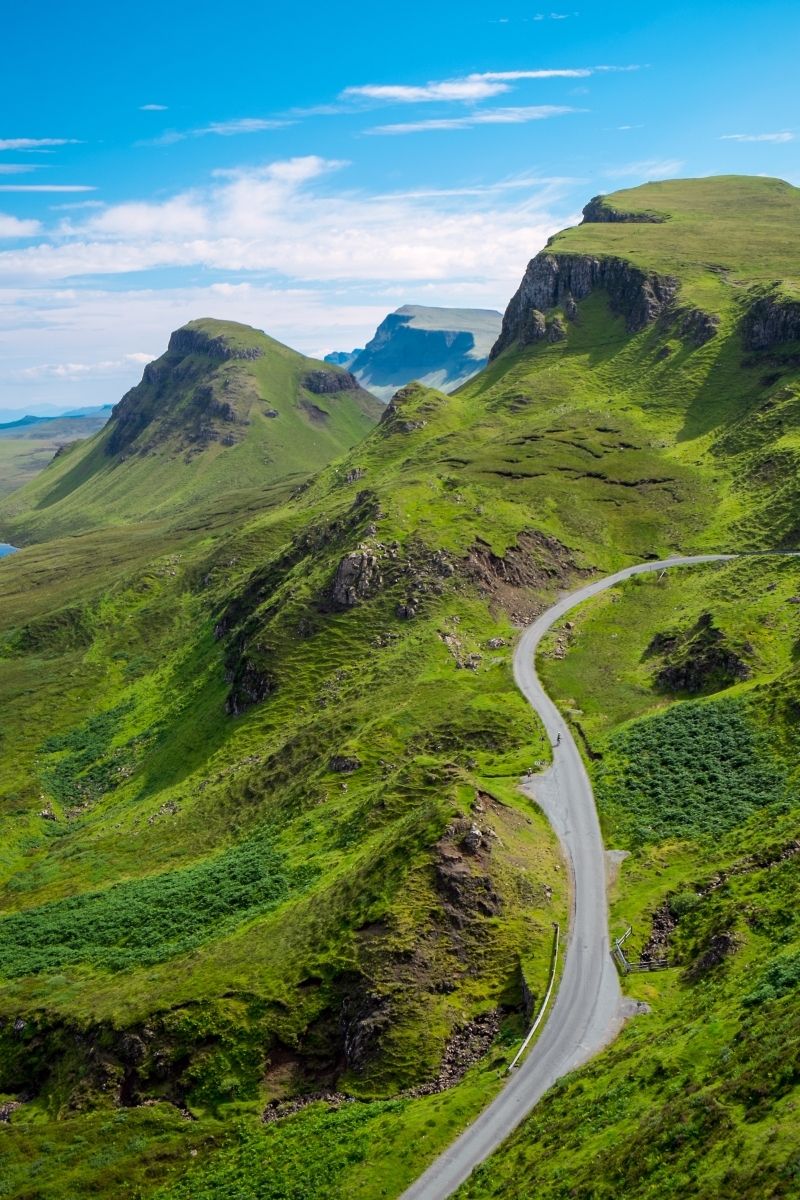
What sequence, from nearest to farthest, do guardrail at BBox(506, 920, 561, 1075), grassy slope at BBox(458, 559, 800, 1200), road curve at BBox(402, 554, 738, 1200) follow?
grassy slope at BBox(458, 559, 800, 1200) → road curve at BBox(402, 554, 738, 1200) → guardrail at BBox(506, 920, 561, 1075)

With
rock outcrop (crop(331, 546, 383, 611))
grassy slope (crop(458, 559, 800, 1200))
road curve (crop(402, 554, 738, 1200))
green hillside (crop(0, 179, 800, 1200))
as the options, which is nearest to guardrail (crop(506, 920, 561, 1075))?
road curve (crop(402, 554, 738, 1200))

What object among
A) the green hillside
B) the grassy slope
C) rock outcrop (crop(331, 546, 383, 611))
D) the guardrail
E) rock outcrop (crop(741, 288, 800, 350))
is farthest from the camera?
rock outcrop (crop(741, 288, 800, 350))

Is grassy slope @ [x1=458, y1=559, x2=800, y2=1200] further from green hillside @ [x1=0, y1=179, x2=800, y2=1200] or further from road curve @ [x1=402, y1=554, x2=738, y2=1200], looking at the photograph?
road curve @ [x1=402, y1=554, x2=738, y2=1200]

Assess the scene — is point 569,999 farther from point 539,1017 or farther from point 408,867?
point 408,867

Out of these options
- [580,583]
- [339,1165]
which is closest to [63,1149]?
[339,1165]

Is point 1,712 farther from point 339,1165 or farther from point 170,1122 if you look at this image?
point 339,1165

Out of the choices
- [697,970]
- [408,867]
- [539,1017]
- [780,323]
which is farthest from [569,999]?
[780,323]
